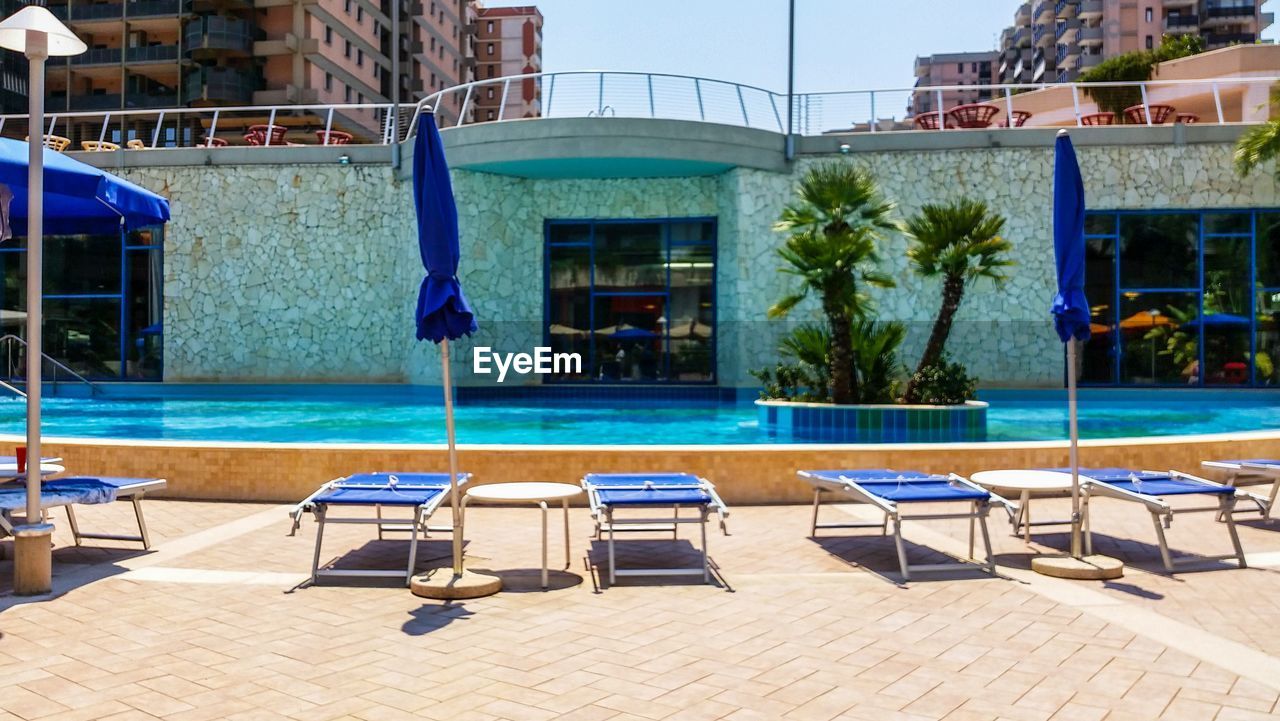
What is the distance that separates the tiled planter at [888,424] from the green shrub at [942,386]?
0.29m

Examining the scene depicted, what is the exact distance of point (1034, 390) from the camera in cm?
1955

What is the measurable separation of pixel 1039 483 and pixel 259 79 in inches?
1595

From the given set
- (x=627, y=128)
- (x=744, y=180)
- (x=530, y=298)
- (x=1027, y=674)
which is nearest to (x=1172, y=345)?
(x=744, y=180)

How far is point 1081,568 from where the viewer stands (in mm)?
5500

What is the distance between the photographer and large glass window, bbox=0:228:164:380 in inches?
894

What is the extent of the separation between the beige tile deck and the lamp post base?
0.16m

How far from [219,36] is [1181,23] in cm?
6254

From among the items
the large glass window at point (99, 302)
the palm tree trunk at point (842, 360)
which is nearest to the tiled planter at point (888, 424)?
the palm tree trunk at point (842, 360)

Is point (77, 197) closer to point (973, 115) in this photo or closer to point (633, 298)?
point (633, 298)

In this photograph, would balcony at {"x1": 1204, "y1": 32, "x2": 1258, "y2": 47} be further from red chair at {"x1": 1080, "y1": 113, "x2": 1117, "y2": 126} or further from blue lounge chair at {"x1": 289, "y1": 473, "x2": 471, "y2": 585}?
blue lounge chair at {"x1": 289, "y1": 473, "x2": 471, "y2": 585}

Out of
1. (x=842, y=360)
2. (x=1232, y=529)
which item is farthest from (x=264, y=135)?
(x=1232, y=529)

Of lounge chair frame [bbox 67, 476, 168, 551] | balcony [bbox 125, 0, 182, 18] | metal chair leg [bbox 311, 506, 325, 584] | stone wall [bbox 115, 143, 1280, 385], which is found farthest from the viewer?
balcony [bbox 125, 0, 182, 18]

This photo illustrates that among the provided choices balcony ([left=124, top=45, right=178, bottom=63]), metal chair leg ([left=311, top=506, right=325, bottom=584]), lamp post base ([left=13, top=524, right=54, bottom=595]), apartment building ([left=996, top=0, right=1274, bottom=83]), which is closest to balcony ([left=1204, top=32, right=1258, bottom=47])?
apartment building ([left=996, top=0, right=1274, bottom=83])

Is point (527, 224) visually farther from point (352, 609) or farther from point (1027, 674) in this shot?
point (1027, 674)
